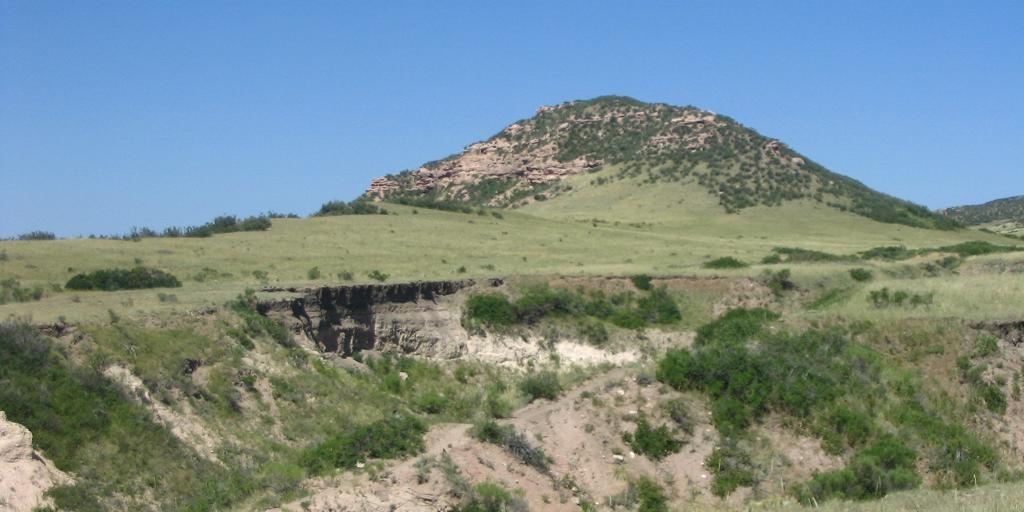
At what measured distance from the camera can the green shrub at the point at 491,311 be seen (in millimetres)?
38219

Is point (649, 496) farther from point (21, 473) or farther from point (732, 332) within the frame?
point (21, 473)

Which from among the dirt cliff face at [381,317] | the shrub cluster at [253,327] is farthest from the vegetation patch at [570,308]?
the shrub cluster at [253,327]

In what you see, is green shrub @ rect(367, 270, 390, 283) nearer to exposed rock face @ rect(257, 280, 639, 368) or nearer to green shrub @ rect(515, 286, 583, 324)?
exposed rock face @ rect(257, 280, 639, 368)

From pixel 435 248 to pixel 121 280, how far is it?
69.6 ft

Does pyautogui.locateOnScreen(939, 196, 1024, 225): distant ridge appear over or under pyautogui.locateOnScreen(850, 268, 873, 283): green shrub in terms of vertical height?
over

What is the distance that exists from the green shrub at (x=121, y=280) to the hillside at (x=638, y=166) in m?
48.3

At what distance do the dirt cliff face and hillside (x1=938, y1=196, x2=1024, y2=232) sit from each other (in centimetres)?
11151

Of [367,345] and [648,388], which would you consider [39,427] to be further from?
[367,345]

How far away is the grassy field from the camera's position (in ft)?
117

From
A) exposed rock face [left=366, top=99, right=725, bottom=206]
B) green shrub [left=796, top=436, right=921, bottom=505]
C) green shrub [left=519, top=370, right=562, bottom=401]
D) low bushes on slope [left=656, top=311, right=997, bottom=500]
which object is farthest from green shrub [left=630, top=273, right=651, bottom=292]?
exposed rock face [left=366, top=99, right=725, bottom=206]

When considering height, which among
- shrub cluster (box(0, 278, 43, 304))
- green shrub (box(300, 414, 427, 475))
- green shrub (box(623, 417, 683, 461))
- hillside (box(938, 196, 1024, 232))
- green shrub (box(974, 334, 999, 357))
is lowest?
green shrub (box(623, 417, 683, 461))

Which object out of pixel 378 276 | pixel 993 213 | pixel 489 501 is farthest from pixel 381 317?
pixel 993 213

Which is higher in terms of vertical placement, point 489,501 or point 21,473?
point 21,473

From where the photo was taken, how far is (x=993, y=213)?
17088 cm
